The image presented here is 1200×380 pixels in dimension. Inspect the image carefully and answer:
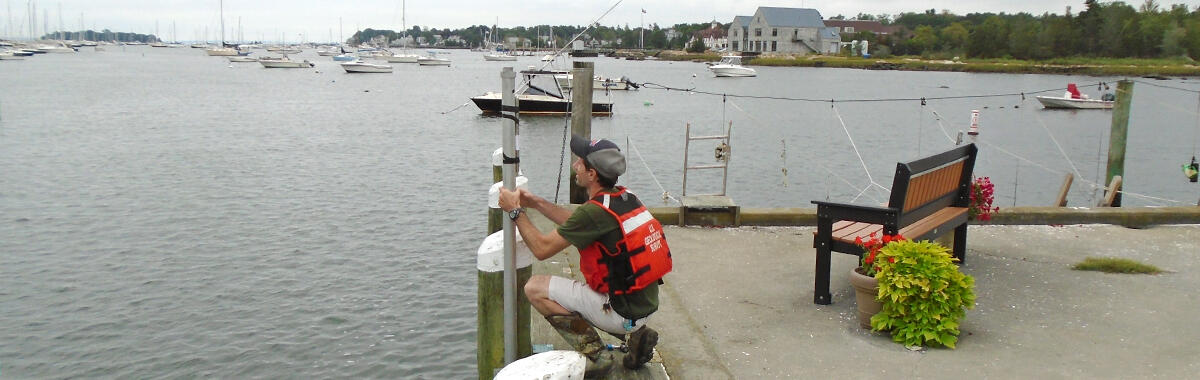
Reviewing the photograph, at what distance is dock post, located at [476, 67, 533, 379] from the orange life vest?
0.52 m

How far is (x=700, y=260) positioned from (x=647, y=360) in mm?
3736

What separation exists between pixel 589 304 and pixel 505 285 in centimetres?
55

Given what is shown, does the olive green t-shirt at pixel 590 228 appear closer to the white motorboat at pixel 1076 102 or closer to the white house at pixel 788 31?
the white motorboat at pixel 1076 102

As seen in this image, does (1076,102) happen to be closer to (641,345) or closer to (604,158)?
(641,345)

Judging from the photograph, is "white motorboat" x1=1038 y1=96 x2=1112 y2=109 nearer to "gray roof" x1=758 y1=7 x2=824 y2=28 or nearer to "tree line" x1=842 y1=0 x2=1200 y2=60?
"tree line" x1=842 y1=0 x2=1200 y2=60

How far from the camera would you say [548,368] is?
5.25 metres

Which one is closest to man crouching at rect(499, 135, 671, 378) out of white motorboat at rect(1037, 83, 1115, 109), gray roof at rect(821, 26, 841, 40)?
white motorboat at rect(1037, 83, 1115, 109)

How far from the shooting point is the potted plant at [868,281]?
7.25 meters

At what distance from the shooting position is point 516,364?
17.4ft

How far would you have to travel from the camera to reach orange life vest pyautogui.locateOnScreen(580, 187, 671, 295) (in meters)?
5.39

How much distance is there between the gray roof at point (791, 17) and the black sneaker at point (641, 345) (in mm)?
164684

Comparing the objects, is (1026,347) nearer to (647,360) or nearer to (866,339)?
(866,339)

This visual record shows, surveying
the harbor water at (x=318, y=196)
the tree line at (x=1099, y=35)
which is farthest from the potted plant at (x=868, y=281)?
the tree line at (x=1099, y=35)

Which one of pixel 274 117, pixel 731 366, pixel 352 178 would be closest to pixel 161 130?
pixel 274 117
